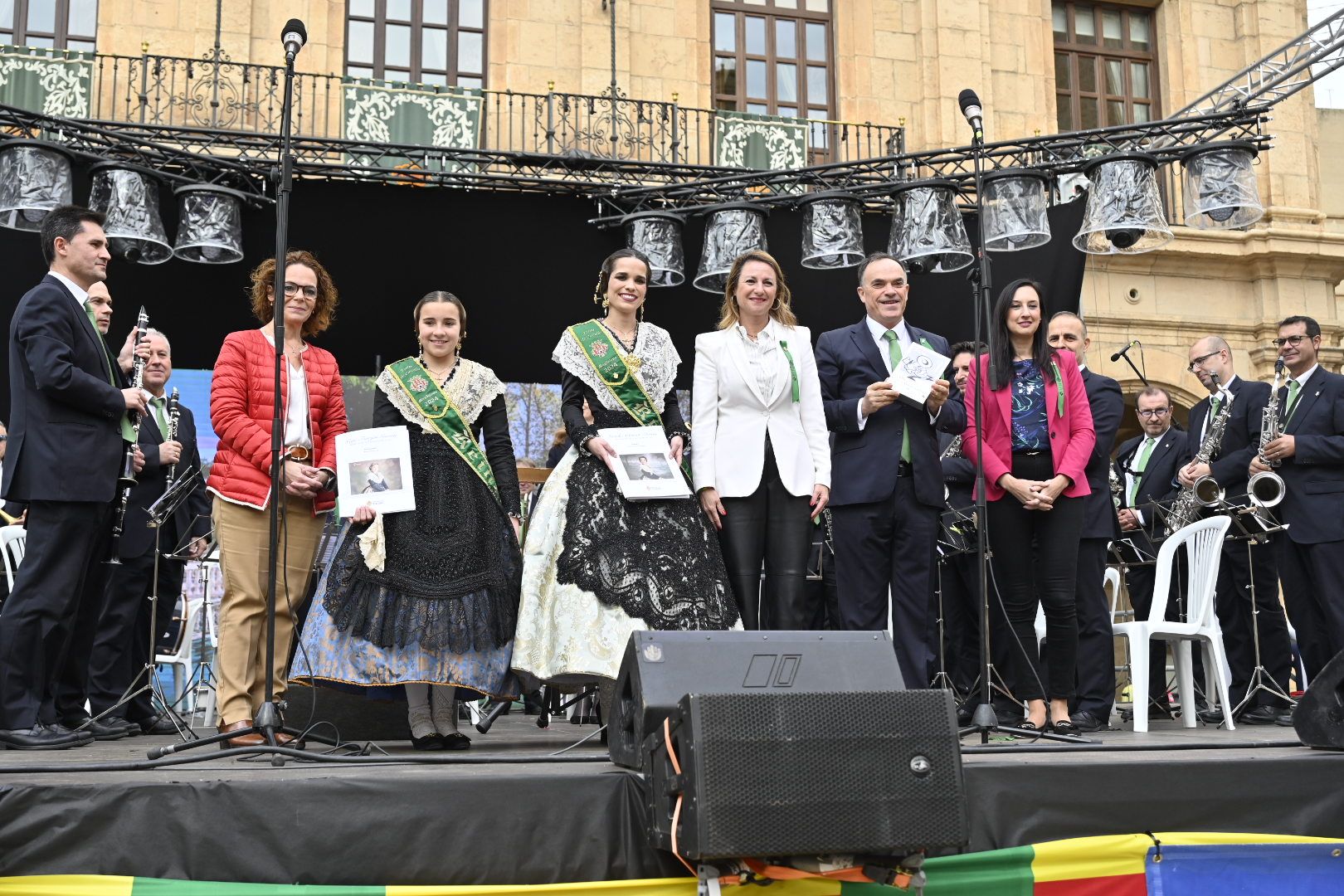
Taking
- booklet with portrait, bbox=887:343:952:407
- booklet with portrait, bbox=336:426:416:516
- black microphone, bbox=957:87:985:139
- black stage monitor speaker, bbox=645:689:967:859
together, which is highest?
black microphone, bbox=957:87:985:139

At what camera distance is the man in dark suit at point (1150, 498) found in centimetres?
665

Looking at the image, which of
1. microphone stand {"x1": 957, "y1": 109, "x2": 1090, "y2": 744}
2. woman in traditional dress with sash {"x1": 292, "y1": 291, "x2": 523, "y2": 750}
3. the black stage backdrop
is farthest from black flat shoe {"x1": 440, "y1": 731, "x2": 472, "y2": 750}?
the black stage backdrop

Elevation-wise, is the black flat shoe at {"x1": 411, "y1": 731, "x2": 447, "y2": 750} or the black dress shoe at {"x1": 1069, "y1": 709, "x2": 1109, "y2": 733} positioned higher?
the black flat shoe at {"x1": 411, "y1": 731, "x2": 447, "y2": 750}

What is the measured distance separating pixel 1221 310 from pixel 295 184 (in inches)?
426

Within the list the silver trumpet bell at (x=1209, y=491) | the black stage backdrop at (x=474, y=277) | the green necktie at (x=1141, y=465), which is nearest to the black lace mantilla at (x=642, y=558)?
the silver trumpet bell at (x=1209, y=491)

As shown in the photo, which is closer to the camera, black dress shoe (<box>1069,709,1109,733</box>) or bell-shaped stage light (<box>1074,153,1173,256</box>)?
black dress shoe (<box>1069,709,1109,733</box>)

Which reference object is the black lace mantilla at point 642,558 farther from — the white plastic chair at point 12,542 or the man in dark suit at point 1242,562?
the white plastic chair at point 12,542

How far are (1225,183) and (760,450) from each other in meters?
4.85

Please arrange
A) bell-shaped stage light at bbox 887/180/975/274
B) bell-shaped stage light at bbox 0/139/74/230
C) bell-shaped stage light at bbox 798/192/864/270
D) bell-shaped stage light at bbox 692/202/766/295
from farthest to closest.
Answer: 1. bell-shaped stage light at bbox 692/202/766/295
2. bell-shaped stage light at bbox 798/192/864/270
3. bell-shaped stage light at bbox 887/180/975/274
4. bell-shaped stage light at bbox 0/139/74/230

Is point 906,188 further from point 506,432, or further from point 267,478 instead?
point 267,478

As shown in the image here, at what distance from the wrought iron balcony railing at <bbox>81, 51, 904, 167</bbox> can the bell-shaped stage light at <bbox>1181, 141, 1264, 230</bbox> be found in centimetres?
537

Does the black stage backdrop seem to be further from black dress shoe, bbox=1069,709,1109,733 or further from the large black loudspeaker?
the large black loudspeaker

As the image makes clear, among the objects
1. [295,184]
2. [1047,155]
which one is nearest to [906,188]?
[1047,155]

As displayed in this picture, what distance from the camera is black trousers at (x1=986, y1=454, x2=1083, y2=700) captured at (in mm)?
4875
